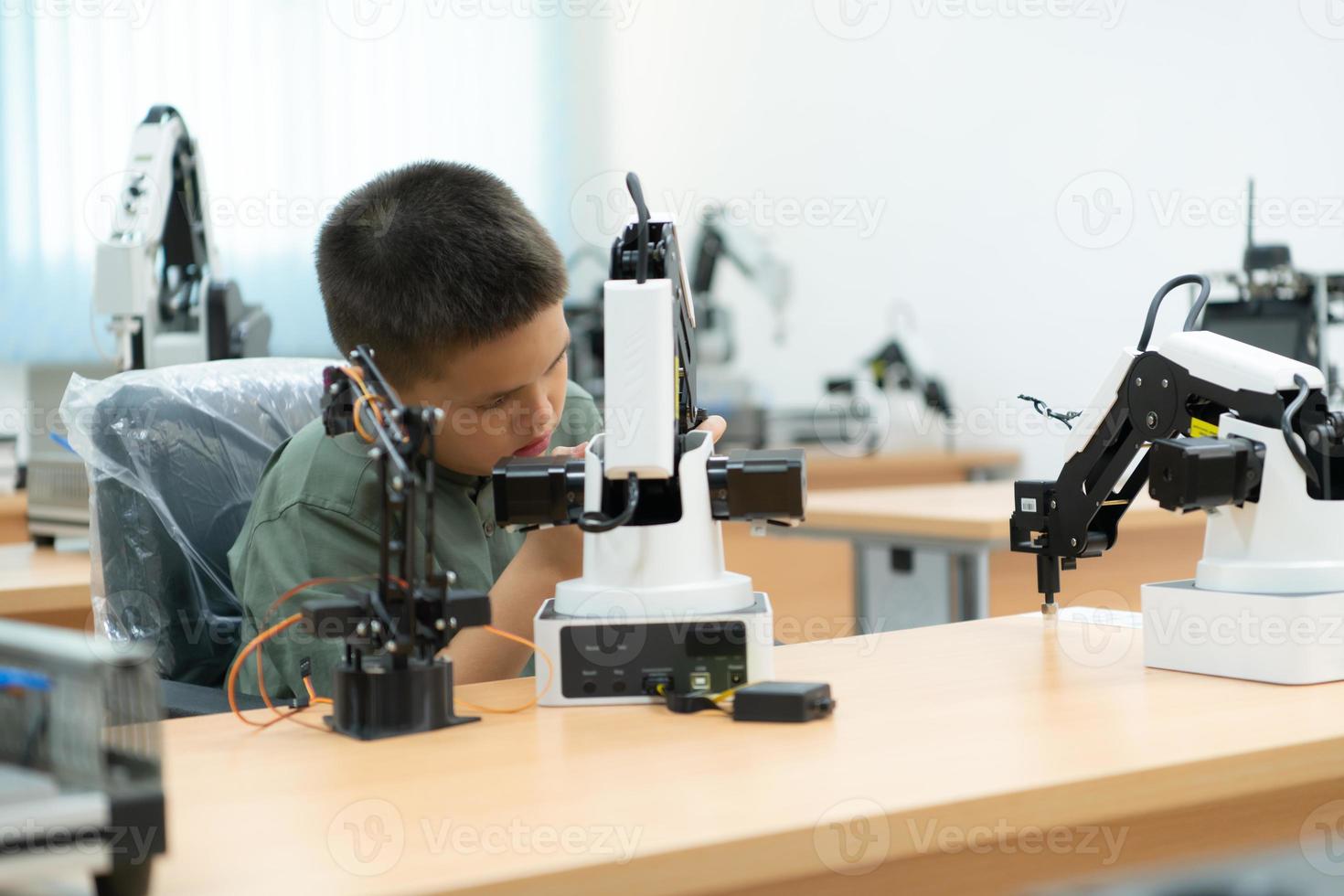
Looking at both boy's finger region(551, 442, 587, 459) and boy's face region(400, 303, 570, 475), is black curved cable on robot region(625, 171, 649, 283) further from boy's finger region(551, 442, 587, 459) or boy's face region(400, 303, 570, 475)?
boy's face region(400, 303, 570, 475)

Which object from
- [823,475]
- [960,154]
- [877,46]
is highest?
[877,46]

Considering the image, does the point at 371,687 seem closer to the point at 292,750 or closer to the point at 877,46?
the point at 292,750

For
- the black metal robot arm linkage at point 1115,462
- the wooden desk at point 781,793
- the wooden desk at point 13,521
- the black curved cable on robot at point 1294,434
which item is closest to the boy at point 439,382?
the wooden desk at point 781,793

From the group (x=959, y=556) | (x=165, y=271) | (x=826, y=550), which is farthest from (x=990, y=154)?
(x=165, y=271)

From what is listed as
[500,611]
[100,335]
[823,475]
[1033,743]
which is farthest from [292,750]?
[100,335]

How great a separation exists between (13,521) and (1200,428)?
2.32 meters

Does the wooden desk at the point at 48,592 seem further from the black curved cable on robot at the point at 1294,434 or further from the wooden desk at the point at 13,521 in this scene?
the black curved cable on robot at the point at 1294,434

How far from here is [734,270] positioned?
4.61m

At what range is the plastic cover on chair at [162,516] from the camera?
142 cm

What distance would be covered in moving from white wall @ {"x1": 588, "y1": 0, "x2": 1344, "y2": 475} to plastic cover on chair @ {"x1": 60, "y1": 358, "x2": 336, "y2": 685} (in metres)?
2.32

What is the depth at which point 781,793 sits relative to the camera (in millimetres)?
734

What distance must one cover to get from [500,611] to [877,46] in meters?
3.34

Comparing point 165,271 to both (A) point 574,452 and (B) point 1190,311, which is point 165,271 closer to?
(A) point 574,452

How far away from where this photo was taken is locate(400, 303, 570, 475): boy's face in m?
1.28
